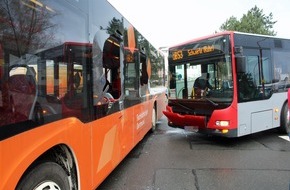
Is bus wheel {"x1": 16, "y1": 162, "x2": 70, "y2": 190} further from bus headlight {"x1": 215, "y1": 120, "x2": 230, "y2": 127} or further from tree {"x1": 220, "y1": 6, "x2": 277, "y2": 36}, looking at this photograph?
tree {"x1": 220, "y1": 6, "x2": 277, "y2": 36}

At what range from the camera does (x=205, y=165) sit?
6.65 m

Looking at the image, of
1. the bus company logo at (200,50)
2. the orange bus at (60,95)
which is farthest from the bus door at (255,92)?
the orange bus at (60,95)

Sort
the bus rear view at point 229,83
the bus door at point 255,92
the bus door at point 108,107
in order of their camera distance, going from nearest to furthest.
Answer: the bus door at point 108,107 < the bus rear view at point 229,83 < the bus door at point 255,92

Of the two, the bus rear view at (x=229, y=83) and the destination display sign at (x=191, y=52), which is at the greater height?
the destination display sign at (x=191, y=52)

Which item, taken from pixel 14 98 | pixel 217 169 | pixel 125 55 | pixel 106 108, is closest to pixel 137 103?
pixel 125 55

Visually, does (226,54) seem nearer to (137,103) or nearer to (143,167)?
(137,103)

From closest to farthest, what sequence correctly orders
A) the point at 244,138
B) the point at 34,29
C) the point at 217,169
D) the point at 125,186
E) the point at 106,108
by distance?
1. the point at 34,29
2. the point at 106,108
3. the point at 125,186
4. the point at 217,169
5. the point at 244,138

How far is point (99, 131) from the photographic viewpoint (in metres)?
4.52

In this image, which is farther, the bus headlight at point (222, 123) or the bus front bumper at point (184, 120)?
the bus front bumper at point (184, 120)

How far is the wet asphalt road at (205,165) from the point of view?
5496 mm

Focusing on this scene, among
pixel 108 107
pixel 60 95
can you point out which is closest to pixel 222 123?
pixel 108 107

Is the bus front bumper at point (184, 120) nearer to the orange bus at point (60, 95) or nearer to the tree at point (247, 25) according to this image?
the orange bus at point (60, 95)

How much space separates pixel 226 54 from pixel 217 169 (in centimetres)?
287

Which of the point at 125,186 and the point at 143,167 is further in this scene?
the point at 143,167
